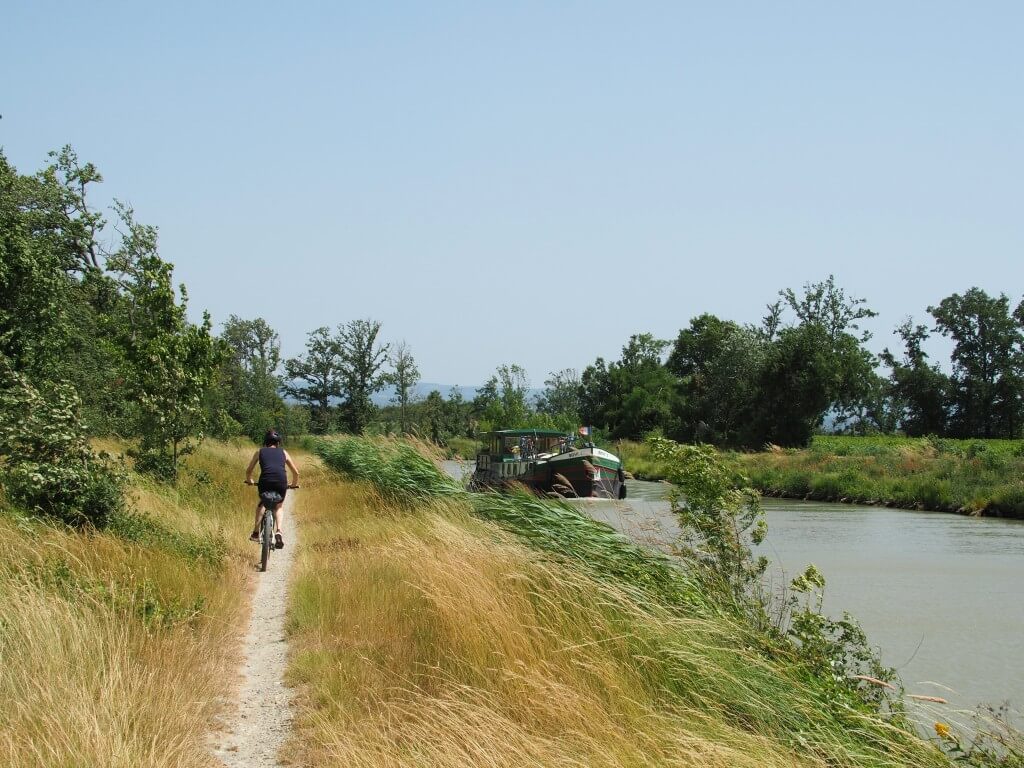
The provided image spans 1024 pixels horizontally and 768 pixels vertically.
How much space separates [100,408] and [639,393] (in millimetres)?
→ 58103

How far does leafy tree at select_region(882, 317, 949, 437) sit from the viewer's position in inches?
2830

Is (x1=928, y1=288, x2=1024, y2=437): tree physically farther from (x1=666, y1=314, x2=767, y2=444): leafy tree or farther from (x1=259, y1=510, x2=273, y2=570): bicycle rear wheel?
(x1=259, y1=510, x2=273, y2=570): bicycle rear wheel

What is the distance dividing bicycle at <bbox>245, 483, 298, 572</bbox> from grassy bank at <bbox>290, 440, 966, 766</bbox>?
2779 mm

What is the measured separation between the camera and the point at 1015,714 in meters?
8.59

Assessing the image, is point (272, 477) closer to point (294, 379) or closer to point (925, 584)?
point (925, 584)

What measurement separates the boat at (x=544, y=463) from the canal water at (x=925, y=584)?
9.20ft

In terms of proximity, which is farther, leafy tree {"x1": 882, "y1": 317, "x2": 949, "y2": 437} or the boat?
leafy tree {"x1": 882, "y1": 317, "x2": 949, "y2": 437}

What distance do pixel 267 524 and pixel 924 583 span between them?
1100 cm

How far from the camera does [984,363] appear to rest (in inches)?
2805

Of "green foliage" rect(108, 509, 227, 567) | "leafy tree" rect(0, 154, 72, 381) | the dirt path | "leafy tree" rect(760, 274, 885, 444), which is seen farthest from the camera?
"leafy tree" rect(760, 274, 885, 444)

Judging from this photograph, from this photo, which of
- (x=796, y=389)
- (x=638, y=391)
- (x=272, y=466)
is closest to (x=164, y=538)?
(x=272, y=466)

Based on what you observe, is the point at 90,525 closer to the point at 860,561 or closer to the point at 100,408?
the point at 860,561

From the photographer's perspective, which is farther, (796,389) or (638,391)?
(638,391)

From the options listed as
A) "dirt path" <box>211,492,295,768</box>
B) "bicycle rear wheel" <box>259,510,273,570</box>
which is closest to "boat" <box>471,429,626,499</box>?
"bicycle rear wheel" <box>259,510,273,570</box>
